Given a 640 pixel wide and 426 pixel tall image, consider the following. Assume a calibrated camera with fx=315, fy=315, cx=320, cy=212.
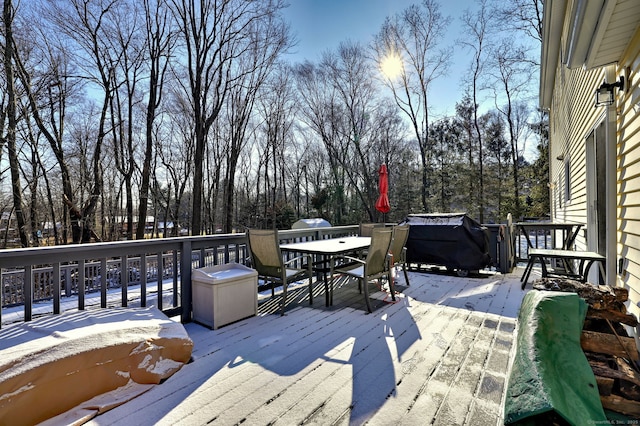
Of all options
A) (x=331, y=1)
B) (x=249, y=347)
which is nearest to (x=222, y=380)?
(x=249, y=347)

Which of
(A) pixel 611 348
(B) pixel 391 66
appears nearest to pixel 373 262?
(A) pixel 611 348

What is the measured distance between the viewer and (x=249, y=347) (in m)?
2.86

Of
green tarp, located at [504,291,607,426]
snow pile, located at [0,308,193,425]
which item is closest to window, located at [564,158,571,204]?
green tarp, located at [504,291,607,426]

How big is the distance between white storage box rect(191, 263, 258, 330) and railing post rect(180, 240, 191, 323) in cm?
6

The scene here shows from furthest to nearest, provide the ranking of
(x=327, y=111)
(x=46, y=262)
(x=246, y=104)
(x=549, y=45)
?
(x=327, y=111) → (x=246, y=104) → (x=549, y=45) → (x=46, y=262)

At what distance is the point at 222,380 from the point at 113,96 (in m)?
12.7

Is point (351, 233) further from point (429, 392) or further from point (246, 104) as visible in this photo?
point (246, 104)

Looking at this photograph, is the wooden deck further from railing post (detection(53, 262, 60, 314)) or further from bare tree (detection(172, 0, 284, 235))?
bare tree (detection(172, 0, 284, 235))

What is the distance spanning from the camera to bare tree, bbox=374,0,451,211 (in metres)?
14.7

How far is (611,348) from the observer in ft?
6.46

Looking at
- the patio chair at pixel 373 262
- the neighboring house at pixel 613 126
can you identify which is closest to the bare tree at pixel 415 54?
the neighboring house at pixel 613 126

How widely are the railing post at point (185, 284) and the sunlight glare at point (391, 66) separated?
15179mm

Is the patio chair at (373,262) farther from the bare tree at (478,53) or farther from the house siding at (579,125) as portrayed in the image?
the bare tree at (478,53)

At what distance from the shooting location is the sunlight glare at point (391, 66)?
15.6m
